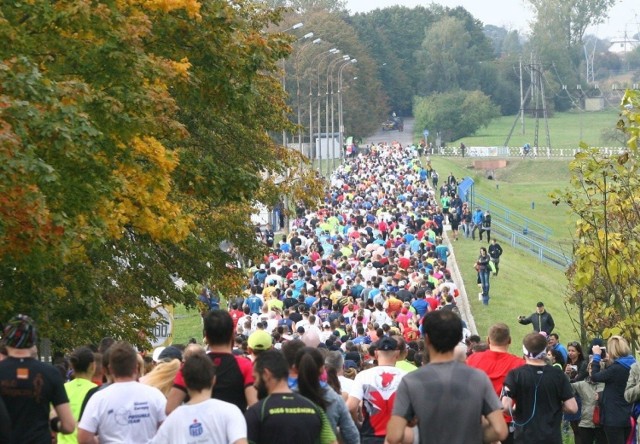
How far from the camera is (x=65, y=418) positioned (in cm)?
907

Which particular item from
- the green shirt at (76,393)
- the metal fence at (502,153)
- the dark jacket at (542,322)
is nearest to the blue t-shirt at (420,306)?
the dark jacket at (542,322)

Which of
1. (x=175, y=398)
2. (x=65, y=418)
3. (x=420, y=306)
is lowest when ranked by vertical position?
(x=420, y=306)

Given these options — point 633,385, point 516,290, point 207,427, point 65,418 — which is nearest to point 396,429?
point 207,427

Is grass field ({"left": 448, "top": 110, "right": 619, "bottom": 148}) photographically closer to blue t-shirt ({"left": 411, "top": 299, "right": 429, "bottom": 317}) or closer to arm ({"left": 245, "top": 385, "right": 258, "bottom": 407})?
blue t-shirt ({"left": 411, "top": 299, "right": 429, "bottom": 317})

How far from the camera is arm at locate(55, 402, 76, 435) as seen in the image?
9.05 metres

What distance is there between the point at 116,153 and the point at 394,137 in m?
143

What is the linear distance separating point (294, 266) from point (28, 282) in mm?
16983

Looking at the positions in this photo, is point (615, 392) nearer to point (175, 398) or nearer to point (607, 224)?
point (607, 224)

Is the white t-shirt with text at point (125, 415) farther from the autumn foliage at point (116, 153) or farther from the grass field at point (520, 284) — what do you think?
the grass field at point (520, 284)

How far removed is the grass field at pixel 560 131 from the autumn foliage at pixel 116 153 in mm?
116940

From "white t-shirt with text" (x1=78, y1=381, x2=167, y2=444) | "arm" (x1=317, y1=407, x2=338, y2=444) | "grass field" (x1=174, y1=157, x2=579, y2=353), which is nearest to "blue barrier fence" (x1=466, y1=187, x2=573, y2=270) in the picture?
"grass field" (x1=174, y1=157, x2=579, y2=353)

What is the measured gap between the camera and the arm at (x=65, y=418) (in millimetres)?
9055

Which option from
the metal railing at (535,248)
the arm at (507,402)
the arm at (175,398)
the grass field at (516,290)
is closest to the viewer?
the arm at (175,398)

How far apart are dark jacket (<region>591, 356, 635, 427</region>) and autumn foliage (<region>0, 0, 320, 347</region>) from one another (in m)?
5.16
